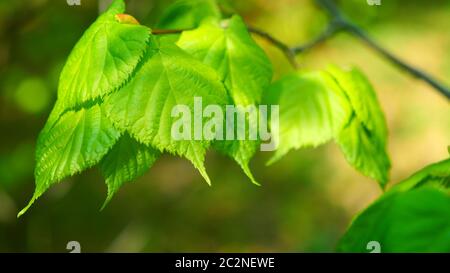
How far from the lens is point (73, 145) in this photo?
0.80 m

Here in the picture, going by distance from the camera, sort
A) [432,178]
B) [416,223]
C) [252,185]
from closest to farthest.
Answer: [416,223], [432,178], [252,185]

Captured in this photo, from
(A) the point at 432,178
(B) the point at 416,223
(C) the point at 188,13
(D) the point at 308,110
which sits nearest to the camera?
(B) the point at 416,223

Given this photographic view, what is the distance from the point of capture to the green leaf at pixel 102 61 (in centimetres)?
77

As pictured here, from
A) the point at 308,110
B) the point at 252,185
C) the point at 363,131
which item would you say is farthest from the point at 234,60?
the point at 252,185

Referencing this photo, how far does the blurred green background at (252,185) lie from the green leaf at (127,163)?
1786 mm

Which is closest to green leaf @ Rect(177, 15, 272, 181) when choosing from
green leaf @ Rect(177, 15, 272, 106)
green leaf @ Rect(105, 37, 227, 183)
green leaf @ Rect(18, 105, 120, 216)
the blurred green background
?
Result: green leaf @ Rect(177, 15, 272, 106)

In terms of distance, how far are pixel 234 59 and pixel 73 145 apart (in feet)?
1.01

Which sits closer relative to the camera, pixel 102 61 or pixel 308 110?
pixel 102 61

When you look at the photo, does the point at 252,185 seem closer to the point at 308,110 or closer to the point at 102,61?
the point at 308,110

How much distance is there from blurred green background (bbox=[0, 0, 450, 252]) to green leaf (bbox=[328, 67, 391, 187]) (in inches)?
63.2

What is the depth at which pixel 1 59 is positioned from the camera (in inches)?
95.0

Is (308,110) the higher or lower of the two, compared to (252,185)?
higher

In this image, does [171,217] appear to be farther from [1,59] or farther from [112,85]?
[112,85]

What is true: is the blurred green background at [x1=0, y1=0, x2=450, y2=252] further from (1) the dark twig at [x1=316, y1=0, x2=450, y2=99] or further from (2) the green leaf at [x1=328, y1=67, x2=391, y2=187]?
(2) the green leaf at [x1=328, y1=67, x2=391, y2=187]
